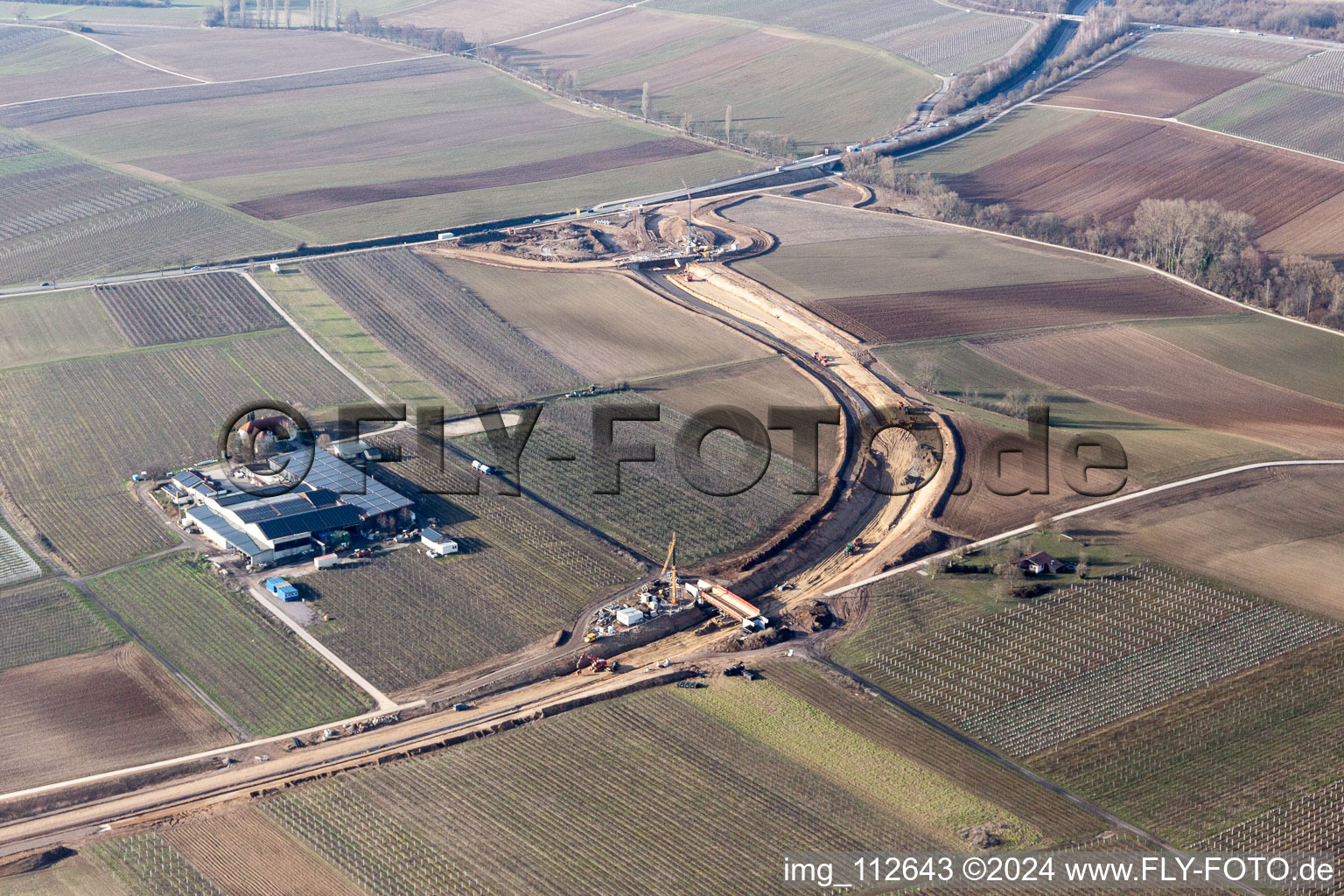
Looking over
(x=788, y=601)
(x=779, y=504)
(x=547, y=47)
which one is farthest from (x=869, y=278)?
(x=547, y=47)

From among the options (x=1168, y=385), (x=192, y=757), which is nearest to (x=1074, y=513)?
(x=1168, y=385)

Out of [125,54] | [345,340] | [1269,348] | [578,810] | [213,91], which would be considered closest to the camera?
[578,810]

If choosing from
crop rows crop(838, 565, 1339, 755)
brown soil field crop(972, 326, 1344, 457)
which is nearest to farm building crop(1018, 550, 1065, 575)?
crop rows crop(838, 565, 1339, 755)

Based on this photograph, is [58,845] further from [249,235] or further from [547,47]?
[547,47]

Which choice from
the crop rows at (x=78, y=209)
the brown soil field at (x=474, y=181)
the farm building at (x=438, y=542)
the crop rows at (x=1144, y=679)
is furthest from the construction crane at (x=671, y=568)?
the crop rows at (x=78, y=209)

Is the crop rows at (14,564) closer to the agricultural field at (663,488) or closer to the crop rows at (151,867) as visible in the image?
the crop rows at (151,867)

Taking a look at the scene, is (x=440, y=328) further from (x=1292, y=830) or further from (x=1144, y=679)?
(x=1292, y=830)
